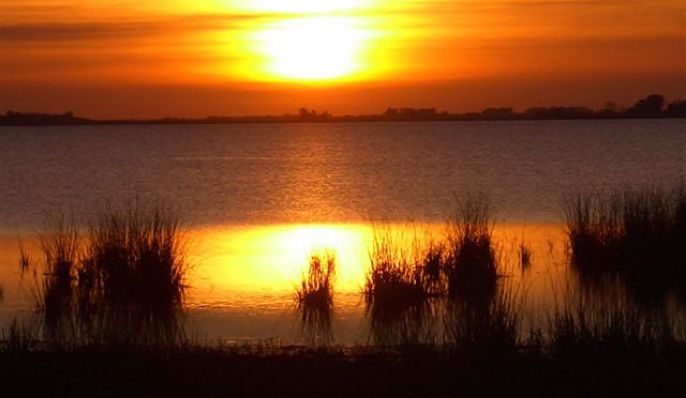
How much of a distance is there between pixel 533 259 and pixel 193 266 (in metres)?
5.59

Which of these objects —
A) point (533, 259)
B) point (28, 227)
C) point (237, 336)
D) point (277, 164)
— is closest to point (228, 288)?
point (237, 336)

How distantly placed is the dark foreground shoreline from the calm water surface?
3004mm

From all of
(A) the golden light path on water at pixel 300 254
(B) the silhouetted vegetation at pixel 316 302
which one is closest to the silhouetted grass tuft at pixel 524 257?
(A) the golden light path on water at pixel 300 254

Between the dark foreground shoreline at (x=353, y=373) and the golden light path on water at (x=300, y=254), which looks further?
the golden light path on water at (x=300, y=254)

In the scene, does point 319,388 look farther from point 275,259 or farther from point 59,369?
point 275,259

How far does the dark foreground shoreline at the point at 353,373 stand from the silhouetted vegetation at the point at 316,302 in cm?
307

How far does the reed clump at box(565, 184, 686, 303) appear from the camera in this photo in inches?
620

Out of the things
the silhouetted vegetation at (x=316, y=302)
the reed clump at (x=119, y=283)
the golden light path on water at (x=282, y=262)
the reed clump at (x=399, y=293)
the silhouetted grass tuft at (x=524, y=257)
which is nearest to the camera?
the silhouetted vegetation at (x=316, y=302)

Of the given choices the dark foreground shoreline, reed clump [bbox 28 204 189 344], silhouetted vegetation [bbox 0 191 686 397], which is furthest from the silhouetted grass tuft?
the dark foreground shoreline

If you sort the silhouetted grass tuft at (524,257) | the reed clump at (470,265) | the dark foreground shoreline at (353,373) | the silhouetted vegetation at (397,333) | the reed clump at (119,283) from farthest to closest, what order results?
the silhouetted grass tuft at (524,257) → the reed clump at (470,265) → the reed clump at (119,283) → the silhouetted vegetation at (397,333) → the dark foreground shoreline at (353,373)

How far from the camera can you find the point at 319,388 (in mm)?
8734

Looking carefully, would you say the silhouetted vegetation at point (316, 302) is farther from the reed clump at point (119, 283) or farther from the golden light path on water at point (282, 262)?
the reed clump at point (119, 283)

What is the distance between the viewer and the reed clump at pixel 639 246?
15.8 m

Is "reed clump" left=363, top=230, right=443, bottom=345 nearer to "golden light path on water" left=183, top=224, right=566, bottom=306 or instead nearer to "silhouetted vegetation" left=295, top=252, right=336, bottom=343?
"silhouetted vegetation" left=295, top=252, right=336, bottom=343
